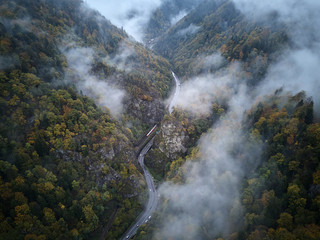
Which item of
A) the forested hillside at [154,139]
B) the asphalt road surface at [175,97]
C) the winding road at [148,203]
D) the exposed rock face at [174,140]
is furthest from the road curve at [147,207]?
the asphalt road surface at [175,97]

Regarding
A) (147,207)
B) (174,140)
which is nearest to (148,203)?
(147,207)

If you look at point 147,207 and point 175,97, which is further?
point 175,97

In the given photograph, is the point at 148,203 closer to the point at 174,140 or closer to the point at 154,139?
the point at 174,140

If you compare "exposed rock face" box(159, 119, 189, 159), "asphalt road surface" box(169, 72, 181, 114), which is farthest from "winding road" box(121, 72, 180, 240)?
"asphalt road surface" box(169, 72, 181, 114)

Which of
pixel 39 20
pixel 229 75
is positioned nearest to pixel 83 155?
pixel 39 20

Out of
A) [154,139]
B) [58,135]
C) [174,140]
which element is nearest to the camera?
[58,135]

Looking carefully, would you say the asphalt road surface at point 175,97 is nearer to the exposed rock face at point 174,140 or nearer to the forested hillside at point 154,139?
the forested hillside at point 154,139

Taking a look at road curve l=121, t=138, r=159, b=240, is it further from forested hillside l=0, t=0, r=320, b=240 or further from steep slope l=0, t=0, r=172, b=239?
steep slope l=0, t=0, r=172, b=239
